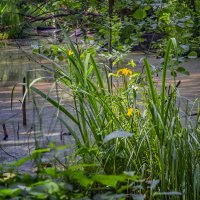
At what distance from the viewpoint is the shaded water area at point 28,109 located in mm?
4680

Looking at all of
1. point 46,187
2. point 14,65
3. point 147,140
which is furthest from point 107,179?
point 14,65

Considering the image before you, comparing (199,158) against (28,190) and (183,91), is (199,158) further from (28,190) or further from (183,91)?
(183,91)

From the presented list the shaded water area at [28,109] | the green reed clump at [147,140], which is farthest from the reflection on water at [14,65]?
the green reed clump at [147,140]

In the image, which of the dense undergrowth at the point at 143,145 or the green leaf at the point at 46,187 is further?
the dense undergrowth at the point at 143,145

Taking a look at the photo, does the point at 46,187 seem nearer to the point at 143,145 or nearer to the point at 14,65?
the point at 143,145

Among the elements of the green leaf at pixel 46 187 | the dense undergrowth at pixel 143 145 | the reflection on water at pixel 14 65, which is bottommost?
the reflection on water at pixel 14 65

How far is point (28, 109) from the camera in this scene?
676 centimetres

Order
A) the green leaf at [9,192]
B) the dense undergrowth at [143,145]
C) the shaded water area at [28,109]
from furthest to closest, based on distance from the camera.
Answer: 1. the shaded water area at [28,109]
2. the dense undergrowth at [143,145]
3. the green leaf at [9,192]

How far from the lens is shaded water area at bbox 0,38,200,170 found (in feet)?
15.4

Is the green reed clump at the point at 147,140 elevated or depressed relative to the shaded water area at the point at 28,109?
elevated

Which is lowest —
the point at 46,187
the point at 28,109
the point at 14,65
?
the point at 14,65

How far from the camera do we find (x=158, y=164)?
10.7 ft

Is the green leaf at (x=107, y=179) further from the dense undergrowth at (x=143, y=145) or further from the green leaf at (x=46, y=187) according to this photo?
the dense undergrowth at (x=143, y=145)

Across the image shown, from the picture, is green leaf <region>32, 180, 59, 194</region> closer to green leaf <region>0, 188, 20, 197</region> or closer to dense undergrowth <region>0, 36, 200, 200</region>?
green leaf <region>0, 188, 20, 197</region>
